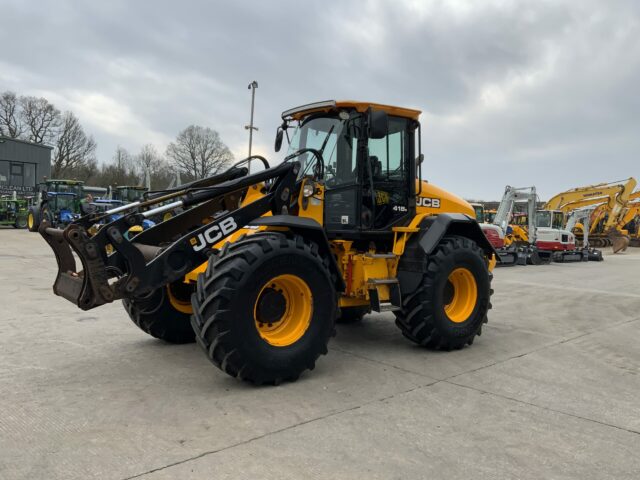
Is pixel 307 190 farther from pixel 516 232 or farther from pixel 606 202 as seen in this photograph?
pixel 606 202

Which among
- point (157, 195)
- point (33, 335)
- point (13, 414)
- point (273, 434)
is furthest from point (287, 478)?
point (33, 335)

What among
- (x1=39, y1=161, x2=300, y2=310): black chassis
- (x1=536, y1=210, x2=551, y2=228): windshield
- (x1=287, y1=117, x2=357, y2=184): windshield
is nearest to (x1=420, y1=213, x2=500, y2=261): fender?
(x1=287, y1=117, x2=357, y2=184): windshield

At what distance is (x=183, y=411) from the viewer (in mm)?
3791

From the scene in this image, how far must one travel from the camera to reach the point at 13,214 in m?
28.9

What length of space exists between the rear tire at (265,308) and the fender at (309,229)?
117mm

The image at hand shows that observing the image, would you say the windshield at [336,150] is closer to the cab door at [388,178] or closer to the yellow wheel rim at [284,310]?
the cab door at [388,178]

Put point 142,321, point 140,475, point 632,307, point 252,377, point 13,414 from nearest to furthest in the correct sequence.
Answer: point 140,475 < point 13,414 < point 252,377 < point 142,321 < point 632,307

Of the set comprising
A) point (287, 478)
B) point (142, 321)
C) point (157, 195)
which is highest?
point (157, 195)

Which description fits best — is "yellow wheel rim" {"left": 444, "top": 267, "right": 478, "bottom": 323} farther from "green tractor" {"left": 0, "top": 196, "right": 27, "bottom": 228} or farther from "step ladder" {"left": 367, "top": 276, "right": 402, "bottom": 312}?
"green tractor" {"left": 0, "top": 196, "right": 27, "bottom": 228}

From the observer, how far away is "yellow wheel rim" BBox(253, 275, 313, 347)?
4441mm

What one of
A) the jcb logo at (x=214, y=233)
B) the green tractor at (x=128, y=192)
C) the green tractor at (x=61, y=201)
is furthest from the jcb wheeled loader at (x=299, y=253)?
the green tractor at (x=128, y=192)

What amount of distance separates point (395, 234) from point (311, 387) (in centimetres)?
214

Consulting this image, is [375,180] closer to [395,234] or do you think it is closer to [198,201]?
[395,234]

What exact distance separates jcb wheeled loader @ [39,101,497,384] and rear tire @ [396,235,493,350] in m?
0.02
